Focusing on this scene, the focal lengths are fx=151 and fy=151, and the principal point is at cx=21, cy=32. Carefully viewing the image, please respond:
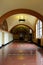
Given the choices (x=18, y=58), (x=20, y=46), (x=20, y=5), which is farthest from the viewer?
(x=20, y=46)

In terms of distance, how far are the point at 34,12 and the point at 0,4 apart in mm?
3082

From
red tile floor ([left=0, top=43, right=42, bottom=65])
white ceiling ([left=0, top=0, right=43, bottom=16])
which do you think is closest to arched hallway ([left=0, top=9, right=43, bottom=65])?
red tile floor ([left=0, top=43, right=42, bottom=65])

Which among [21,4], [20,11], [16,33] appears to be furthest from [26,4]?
[16,33]

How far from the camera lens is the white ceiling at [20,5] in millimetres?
10922

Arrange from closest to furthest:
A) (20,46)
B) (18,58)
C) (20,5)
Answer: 1. (18,58)
2. (20,5)
3. (20,46)

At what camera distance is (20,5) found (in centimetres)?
1170

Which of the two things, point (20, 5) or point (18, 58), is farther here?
point (20, 5)

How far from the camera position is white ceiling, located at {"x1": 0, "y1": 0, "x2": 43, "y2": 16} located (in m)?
10.9

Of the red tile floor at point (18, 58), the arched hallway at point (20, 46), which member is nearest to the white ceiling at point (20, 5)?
the arched hallway at point (20, 46)

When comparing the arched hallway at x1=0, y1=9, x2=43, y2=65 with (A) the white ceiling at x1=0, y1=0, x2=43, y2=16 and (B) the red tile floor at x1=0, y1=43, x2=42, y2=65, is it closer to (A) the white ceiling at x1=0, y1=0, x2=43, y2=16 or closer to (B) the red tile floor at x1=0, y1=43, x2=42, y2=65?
(B) the red tile floor at x1=0, y1=43, x2=42, y2=65

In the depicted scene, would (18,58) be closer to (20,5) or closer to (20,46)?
(20,5)

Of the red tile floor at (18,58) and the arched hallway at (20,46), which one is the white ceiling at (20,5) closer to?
the arched hallway at (20,46)

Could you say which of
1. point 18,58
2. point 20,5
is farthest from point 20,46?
point 18,58

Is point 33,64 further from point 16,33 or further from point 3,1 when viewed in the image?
point 16,33
